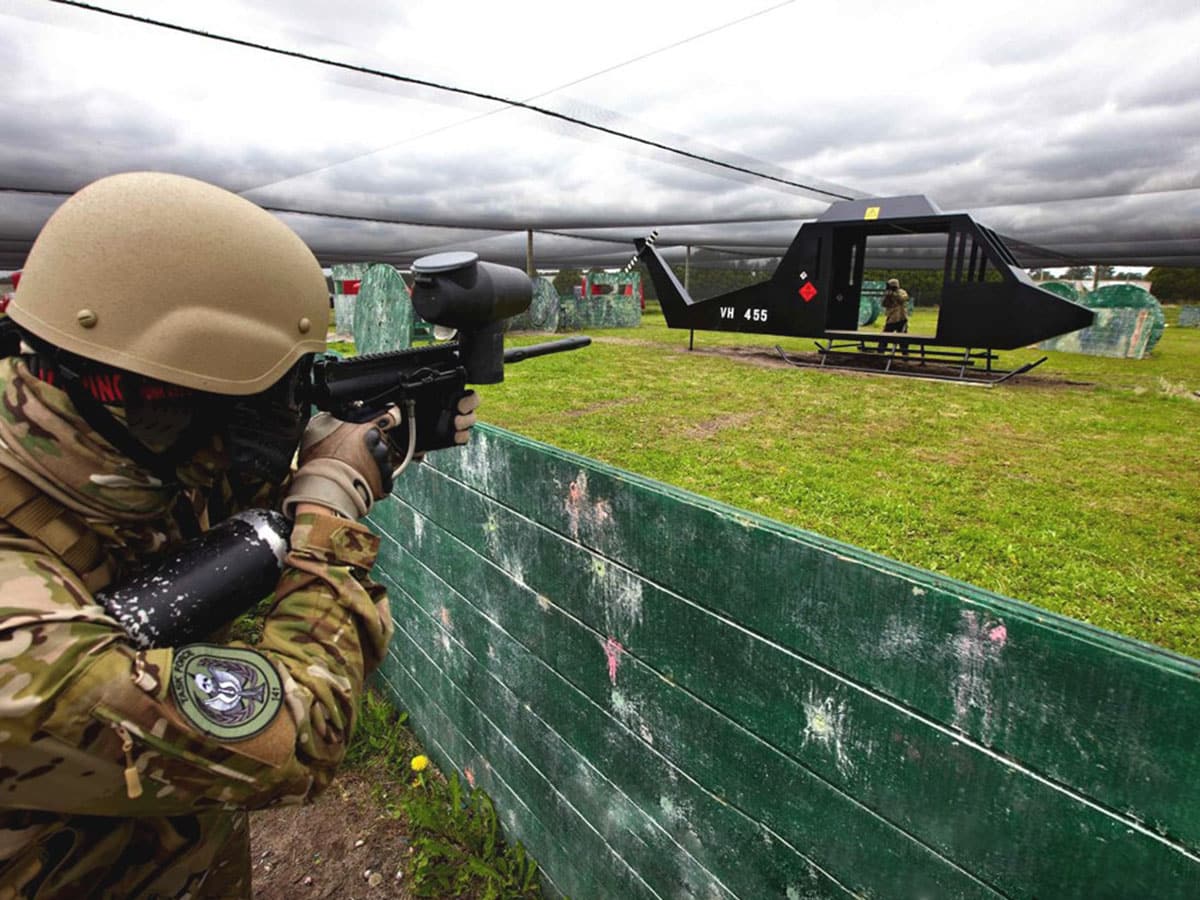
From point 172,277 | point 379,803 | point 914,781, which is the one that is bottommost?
point 379,803

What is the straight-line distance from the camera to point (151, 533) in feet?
3.22

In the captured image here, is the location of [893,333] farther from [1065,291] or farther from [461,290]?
[461,290]

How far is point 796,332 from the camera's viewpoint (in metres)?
11.0

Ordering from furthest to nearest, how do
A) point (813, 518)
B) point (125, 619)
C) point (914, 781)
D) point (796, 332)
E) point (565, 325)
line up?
point (565, 325) → point (796, 332) → point (813, 518) → point (914, 781) → point (125, 619)

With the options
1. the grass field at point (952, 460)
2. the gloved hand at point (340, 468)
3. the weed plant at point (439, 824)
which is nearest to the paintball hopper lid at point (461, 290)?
the gloved hand at point (340, 468)

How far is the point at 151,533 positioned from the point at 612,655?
989 mm

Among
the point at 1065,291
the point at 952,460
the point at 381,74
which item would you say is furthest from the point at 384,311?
the point at 1065,291

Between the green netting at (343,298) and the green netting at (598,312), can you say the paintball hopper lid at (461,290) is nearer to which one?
the green netting at (343,298)

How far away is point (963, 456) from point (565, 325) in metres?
14.5

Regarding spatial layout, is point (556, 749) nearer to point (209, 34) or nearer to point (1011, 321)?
point (209, 34)

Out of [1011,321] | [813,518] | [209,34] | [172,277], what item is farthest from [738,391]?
[172,277]

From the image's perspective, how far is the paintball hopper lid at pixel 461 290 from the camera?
4.79ft

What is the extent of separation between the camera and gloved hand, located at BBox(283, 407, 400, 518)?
106cm

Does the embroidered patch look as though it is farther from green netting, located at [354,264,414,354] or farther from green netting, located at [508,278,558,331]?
green netting, located at [508,278,558,331]
